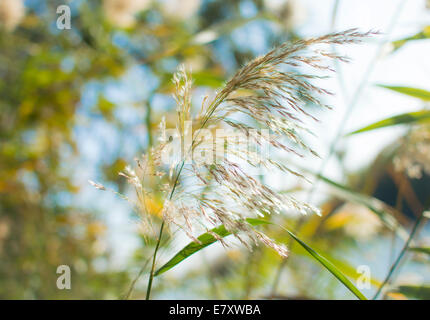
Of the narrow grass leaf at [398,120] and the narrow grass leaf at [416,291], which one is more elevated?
the narrow grass leaf at [398,120]

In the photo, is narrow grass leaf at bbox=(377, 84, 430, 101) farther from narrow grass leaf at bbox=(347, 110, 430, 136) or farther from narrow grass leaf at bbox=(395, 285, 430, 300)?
narrow grass leaf at bbox=(395, 285, 430, 300)

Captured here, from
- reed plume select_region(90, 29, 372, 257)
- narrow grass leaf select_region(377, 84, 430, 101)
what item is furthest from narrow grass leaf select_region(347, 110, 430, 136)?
reed plume select_region(90, 29, 372, 257)

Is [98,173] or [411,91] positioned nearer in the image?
[411,91]

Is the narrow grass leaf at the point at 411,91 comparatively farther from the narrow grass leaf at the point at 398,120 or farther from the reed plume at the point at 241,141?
the reed plume at the point at 241,141

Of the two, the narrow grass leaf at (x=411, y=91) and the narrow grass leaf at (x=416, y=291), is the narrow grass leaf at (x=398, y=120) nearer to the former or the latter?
the narrow grass leaf at (x=411, y=91)

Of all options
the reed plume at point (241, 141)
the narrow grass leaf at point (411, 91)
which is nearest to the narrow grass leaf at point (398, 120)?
the narrow grass leaf at point (411, 91)

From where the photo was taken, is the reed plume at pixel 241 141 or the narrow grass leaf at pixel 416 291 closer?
the reed plume at pixel 241 141

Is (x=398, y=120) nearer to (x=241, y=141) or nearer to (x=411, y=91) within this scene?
(x=411, y=91)

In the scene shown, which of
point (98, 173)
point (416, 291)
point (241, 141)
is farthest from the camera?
point (98, 173)

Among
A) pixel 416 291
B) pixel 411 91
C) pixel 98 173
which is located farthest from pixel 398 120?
A: pixel 98 173

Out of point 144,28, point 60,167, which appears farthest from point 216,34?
point 60,167
